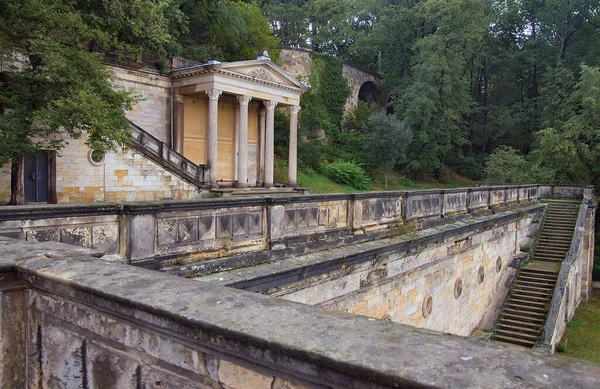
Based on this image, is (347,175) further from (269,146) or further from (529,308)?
(529,308)

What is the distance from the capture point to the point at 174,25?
20.4 m

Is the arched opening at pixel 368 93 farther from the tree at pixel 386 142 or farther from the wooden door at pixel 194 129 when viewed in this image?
the wooden door at pixel 194 129

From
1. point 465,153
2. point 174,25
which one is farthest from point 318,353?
point 465,153

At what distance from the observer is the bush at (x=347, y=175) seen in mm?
31500

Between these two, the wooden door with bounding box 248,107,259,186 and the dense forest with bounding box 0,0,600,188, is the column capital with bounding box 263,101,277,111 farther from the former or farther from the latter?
the dense forest with bounding box 0,0,600,188

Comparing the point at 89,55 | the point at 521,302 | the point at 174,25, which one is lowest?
the point at 521,302

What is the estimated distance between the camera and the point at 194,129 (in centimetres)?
2064

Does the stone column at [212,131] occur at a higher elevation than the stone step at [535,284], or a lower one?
higher

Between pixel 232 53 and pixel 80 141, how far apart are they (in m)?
17.0

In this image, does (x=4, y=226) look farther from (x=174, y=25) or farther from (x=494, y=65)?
(x=494, y=65)

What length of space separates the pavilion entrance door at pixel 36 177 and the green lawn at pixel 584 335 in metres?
17.7

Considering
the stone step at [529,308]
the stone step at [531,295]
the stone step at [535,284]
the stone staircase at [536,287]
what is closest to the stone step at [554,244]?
the stone staircase at [536,287]

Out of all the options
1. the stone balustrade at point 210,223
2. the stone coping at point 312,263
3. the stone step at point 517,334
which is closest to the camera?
the stone balustrade at point 210,223

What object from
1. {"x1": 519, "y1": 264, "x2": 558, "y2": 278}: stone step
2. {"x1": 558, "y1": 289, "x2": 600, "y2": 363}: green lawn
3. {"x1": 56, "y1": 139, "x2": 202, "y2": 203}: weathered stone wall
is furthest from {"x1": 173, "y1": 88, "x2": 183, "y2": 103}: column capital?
{"x1": 558, "y1": 289, "x2": 600, "y2": 363}: green lawn
